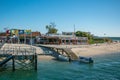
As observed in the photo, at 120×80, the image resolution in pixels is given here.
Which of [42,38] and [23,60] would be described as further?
[42,38]

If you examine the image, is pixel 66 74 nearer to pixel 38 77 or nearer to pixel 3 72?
pixel 38 77

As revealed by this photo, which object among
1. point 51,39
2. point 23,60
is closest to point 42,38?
point 51,39

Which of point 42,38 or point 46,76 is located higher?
point 42,38

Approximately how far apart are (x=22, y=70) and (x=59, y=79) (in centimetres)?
1027

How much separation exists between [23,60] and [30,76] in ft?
21.2

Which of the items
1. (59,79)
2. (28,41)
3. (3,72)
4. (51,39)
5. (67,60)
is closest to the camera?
(59,79)

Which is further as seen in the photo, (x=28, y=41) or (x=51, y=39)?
(x=28, y=41)

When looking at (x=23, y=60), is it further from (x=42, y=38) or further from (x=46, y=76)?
(x=42, y=38)

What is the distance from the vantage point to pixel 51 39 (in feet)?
292

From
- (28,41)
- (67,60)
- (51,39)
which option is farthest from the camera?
(28,41)

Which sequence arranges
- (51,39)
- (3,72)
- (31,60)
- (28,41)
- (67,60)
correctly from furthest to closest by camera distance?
(28,41), (51,39), (67,60), (31,60), (3,72)

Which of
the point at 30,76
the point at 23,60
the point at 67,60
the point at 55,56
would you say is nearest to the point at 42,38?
the point at 55,56

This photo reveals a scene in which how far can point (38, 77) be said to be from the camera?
36.6m

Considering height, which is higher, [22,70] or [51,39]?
[51,39]
